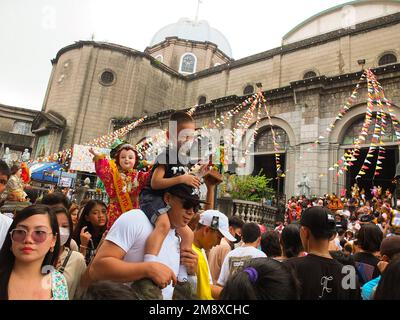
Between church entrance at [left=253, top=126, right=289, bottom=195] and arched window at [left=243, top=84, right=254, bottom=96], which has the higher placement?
arched window at [left=243, top=84, right=254, bottom=96]

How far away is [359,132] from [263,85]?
32.6 feet

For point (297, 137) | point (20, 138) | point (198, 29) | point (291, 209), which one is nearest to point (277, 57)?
point (297, 137)

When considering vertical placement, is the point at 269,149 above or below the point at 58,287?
above

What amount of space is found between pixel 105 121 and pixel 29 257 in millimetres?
26697

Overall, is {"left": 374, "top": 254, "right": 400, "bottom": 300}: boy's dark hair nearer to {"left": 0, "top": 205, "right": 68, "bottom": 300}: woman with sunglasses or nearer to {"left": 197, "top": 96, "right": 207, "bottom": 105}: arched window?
{"left": 0, "top": 205, "right": 68, "bottom": 300}: woman with sunglasses

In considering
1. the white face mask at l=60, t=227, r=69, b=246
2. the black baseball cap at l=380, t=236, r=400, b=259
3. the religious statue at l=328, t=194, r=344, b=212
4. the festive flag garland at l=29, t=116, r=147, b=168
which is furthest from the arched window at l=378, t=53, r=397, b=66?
the white face mask at l=60, t=227, r=69, b=246

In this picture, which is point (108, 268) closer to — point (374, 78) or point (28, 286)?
point (28, 286)

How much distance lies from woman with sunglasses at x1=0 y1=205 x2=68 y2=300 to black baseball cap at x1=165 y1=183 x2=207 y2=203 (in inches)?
35.9

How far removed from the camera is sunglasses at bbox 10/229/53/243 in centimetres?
201

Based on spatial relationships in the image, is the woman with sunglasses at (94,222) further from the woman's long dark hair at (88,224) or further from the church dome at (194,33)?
the church dome at (194,33)

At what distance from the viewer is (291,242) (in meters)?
3.63

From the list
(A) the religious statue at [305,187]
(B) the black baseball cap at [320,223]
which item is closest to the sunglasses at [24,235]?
(B) the black baseball cap at [320,223]

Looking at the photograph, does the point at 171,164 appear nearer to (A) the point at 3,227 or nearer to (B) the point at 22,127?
(A) the point at 3,227

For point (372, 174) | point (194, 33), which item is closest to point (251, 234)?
point (372, 174)
